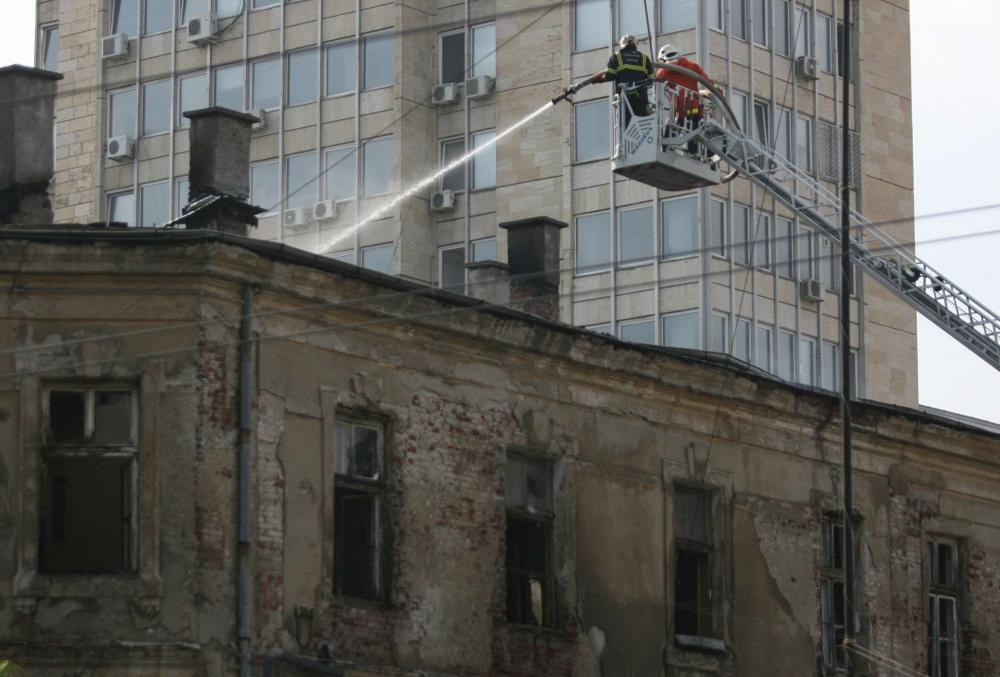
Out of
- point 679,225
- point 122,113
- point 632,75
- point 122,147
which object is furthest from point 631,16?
point 632,75

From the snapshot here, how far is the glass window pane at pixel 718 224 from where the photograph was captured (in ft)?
191

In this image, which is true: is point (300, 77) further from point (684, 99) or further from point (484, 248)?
point (684, 99)

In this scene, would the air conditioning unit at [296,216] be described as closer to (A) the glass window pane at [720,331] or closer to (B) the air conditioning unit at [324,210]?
(B) the air conditioning unit at [324,210]

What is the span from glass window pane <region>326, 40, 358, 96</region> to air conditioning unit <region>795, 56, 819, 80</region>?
10693 millimetres

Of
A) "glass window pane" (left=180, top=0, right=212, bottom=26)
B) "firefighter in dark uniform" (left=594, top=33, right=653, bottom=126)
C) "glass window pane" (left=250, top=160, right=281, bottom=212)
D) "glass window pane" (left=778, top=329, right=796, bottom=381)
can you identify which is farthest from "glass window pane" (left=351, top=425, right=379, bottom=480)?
"glass window pane" (left=180, top=0, right=212, bottom=26)

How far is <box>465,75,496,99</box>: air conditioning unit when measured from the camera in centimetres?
6288

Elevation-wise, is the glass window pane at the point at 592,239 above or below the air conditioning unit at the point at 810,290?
above

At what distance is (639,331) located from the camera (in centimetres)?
5844

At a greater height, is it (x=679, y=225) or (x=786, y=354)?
(x=679, y=225)

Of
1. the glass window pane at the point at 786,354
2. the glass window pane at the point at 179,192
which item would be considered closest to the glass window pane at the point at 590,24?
the glass window pane at the point at 786,354

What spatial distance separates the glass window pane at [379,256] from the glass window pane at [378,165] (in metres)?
1.31

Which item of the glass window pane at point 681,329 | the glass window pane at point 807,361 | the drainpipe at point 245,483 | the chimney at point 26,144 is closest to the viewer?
the drainpipe at point 245,483

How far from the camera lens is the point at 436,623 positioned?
1011 inches

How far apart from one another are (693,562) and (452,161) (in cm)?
3519
